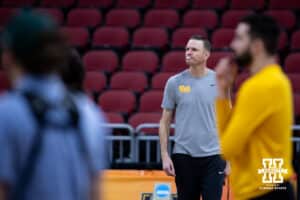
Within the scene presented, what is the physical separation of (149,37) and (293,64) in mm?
2154

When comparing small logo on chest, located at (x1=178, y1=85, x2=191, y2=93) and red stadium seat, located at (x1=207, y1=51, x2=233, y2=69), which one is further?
red stadium seat, located at (x1=207, y1=51, x2=233, y2=69)

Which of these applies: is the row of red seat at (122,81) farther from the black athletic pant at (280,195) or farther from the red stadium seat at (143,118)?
the black athletic pant at (280,195)

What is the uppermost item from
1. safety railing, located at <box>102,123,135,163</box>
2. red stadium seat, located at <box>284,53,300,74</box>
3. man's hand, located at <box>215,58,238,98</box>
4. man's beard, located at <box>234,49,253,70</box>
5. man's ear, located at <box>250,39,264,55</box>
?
red stadium seat, located at <box>284,53,300,74</box>

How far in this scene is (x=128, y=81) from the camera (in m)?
11.4

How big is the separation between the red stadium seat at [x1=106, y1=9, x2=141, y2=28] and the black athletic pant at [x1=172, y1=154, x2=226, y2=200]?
246 inches

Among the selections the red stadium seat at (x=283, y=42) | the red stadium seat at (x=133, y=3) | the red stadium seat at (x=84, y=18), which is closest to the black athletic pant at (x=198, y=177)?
the red stadium seat at (x=283, y=42)

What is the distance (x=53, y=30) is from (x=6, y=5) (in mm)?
11079

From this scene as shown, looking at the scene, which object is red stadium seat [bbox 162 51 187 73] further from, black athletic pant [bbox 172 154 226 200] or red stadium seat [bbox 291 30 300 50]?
black athletic pant [bbox 172 154 226 200]

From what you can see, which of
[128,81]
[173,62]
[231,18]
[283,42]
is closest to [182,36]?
[173,62]

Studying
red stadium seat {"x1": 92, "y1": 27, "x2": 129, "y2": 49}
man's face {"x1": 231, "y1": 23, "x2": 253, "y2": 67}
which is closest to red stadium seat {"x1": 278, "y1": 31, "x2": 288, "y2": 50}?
red stadium seat {"x1": 92, "y1": 27, "x2": 129, "y2": 49}

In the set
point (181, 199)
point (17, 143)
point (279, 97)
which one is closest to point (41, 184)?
point (17, 143)

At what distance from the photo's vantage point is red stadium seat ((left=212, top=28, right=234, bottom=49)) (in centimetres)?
1221

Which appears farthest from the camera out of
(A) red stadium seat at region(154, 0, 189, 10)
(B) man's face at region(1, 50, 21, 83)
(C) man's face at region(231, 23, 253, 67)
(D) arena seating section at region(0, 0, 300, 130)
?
(A) red stadium seat at region(154, 0, 189, 10)

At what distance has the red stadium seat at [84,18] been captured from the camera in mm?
13016
